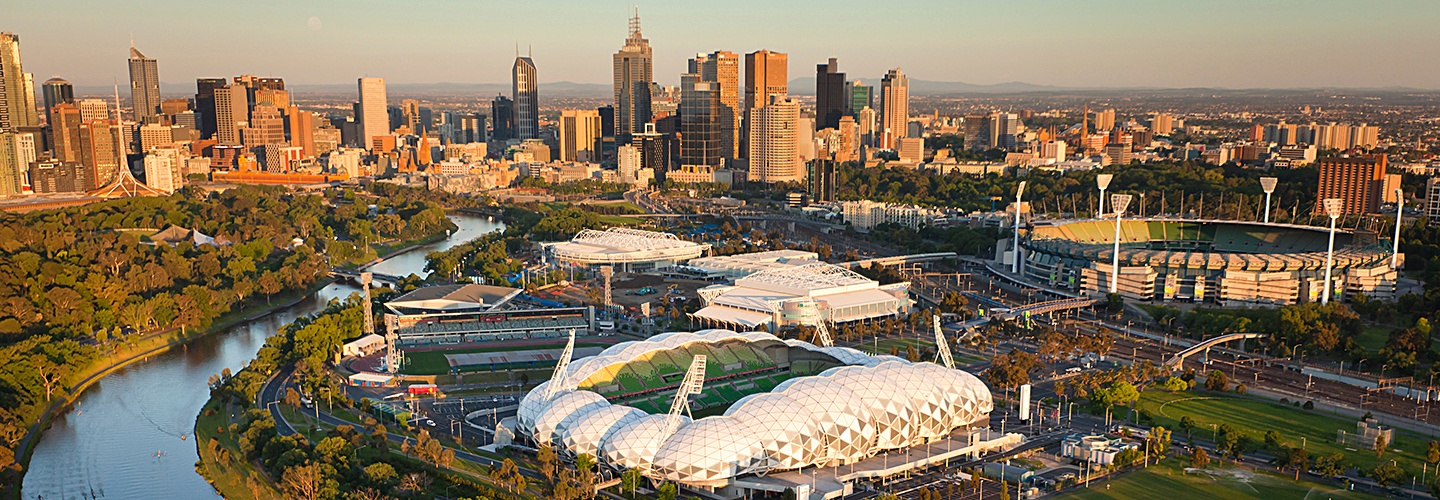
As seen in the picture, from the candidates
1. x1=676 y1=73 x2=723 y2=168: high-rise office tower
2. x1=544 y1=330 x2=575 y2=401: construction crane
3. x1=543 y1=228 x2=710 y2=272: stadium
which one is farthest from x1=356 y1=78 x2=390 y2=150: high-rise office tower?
x1=544 y1=330 x2=575 y2=401: construction crane

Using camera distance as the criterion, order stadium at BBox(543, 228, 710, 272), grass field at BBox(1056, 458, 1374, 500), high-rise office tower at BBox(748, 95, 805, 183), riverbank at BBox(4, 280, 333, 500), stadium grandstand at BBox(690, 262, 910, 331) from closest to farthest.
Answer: grass field at BBox(1056, 458, 1374, 500), riverbank at BBox(4, 280, 333, 500), stadium grandstand at BBox(690, 262, 910, 331), stadium at BBox(543, 228, 710, 272), high-rise office tower at BBox(748, 95, 805, 183)

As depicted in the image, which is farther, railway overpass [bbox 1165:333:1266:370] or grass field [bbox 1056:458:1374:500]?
railway overpass [bbox 1165:333:1266:370]

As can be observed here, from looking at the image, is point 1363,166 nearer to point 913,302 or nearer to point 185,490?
point 913,302

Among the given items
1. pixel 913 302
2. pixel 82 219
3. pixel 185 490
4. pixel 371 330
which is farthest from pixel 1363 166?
pixel 82 219

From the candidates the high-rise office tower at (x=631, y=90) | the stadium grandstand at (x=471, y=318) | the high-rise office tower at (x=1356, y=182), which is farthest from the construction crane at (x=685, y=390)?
the high-rise office tower at (x=631, y=90)

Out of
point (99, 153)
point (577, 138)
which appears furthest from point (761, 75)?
point (99, 153)

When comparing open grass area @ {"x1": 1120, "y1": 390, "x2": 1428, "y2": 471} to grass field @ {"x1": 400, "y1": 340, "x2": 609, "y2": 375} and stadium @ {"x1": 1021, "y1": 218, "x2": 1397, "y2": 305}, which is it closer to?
stadium @ {"x1": 1021, "y1": 218, "x2": 1397, "y2": 305}

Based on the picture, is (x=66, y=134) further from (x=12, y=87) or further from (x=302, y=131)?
(x=302, y=131)
